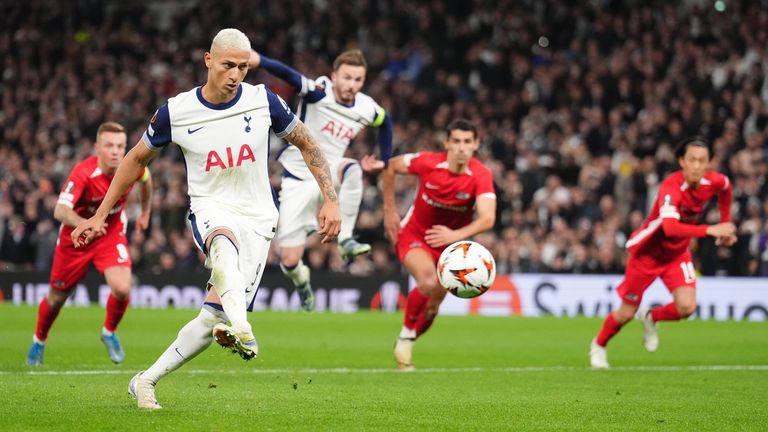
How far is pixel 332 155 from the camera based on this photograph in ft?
45.5

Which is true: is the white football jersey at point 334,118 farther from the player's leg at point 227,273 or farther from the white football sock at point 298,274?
the player's leg at point 227,273

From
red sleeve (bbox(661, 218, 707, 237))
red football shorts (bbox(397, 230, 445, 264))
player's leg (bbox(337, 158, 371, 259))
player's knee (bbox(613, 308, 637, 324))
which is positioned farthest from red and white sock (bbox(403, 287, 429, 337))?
red sleeve (bbox(661, 218, 707, 237))

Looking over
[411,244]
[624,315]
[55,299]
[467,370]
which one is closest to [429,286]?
[411,244]

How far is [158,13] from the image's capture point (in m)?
36.8

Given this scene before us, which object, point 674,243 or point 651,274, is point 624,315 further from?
point 674,243

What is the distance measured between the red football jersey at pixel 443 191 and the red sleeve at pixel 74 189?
3609mm

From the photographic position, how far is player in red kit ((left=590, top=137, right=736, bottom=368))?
Answer: 1309 centimetres

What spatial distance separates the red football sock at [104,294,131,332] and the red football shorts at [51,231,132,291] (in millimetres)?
371

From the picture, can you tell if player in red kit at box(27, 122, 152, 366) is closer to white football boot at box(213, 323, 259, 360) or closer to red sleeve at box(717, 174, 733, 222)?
white football boot at box(213, 323, 259, 360)

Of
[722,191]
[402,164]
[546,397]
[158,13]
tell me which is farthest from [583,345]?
[158,13]

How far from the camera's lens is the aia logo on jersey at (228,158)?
828cm

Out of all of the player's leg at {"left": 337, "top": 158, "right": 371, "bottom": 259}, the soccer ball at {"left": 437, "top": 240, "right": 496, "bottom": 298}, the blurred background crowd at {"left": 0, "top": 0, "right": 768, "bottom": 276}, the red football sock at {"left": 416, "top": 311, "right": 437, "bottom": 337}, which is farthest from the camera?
the blurred background crowd at {"left": 0, "top": 0, "right": 768, "bottom": 276}

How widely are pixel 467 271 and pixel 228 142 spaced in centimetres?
372

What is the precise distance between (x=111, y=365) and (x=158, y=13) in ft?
84.9
